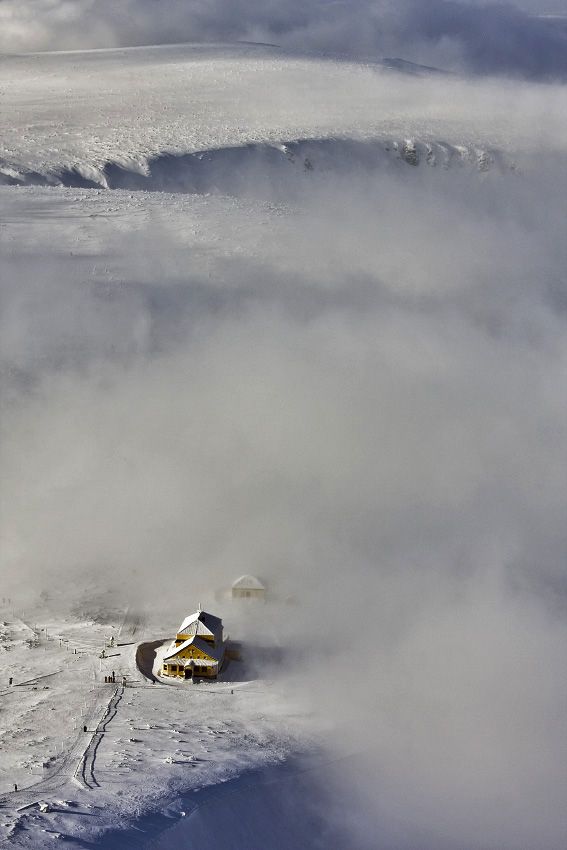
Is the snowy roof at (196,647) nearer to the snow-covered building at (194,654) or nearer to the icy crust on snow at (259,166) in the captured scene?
the snow-covered building at (194,654)

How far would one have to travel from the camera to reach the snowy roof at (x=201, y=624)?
34.0 meters

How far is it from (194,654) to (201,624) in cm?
77

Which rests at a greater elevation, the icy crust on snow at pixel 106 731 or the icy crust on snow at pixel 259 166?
the icy crust on snow at pixel 259 166

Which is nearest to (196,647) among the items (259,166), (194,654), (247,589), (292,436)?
(194,654)

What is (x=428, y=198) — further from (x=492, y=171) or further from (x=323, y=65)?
(x=323, y=65)

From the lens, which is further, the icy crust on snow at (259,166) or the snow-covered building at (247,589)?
the icy crust on snow at (259,166)

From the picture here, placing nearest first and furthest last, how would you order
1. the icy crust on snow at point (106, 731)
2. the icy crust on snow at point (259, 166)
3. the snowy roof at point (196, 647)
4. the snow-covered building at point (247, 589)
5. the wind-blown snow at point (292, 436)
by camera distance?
the icy crust on snow at point (106, 731)
the wind-blown snow at point (292, 436)
the snowy roof at point (196, 647)
the snow-covered building at point (247, 589)
the icy crust on snow at point (259, 166)

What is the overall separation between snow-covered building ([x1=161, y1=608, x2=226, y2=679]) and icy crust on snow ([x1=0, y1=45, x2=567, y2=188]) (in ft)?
129

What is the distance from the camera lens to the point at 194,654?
111 ft

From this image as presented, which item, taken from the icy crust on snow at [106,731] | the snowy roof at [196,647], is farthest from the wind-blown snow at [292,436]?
the snowy roof at [196,647]

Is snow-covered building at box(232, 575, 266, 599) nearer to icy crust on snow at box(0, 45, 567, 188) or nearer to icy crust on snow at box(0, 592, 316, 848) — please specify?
icy crust on snow at box(0, 592, 316, 848)

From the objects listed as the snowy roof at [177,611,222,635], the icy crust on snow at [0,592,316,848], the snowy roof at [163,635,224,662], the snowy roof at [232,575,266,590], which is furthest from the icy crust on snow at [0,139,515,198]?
the snowy roof at [163,635,224,662]

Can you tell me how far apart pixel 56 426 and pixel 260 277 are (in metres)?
19.2

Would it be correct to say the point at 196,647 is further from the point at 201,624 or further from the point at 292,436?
the point at 292,436
